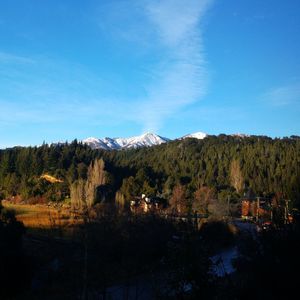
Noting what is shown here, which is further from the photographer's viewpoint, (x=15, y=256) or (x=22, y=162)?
(x=22, y=162)

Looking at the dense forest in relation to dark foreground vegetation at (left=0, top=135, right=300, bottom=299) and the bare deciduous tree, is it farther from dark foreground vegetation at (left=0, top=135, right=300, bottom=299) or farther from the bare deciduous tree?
dark foreground vegetation at (left=0, top=135, right=300, bottom=299)

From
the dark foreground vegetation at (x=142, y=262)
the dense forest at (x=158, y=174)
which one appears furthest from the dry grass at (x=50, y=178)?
the dark foreground vegetation at (x=142, y=262)

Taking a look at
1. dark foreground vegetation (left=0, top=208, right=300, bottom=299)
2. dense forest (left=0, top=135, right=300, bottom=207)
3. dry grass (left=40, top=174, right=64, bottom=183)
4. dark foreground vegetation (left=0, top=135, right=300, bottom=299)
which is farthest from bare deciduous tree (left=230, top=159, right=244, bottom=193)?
dark foreground vegetation (left=0, top=208, right=300, bottom=299)

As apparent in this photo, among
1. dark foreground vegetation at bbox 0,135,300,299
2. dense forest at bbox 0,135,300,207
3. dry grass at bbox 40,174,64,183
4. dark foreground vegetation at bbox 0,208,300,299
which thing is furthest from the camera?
dry grass at bbox 40,174,64,183

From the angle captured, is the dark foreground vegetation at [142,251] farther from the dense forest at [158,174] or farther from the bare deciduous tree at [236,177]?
the bare deciduous tree at [236,177]

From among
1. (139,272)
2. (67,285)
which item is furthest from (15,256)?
(139,272)

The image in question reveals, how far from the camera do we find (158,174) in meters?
76.4

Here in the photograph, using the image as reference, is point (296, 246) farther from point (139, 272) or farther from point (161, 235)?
point (161, 235)

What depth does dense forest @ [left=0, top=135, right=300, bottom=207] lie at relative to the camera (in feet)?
189

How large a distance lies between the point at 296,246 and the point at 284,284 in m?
0.94

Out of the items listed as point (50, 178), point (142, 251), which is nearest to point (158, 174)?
point (50, 178)

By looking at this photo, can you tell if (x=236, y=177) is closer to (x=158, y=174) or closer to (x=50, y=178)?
(x=158, y=174)

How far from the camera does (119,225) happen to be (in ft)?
71.2

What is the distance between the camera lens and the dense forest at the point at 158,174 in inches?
2264
